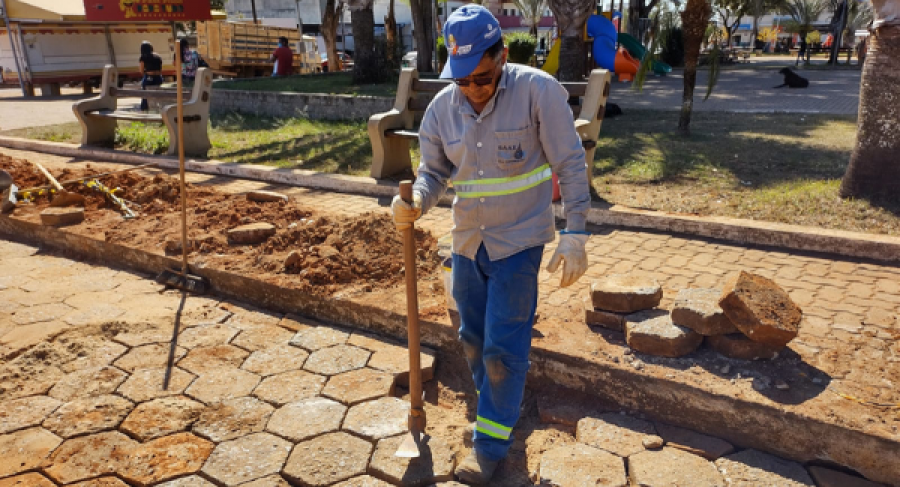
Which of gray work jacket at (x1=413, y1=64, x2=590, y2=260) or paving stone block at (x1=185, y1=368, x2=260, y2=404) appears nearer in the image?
gray work jacket at (x1=413, y1=64, x2=590, y2=260)

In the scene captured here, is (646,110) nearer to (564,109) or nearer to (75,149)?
(75,149)

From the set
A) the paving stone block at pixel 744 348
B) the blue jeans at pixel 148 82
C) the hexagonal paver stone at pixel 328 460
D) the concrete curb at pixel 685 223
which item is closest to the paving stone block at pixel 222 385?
the hexagonal paver stone at pixel 328 460

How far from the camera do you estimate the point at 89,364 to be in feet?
12.2

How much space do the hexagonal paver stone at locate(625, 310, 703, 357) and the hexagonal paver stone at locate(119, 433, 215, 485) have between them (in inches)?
83.5

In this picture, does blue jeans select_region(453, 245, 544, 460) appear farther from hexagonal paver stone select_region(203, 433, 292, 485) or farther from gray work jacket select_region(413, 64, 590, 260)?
hexagonal paver stone select_region(203, 433, 292, 485)

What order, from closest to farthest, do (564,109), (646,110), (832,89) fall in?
(564,109), (646,110), (832,89)

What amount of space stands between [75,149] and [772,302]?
9760 mm

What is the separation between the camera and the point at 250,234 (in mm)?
5176

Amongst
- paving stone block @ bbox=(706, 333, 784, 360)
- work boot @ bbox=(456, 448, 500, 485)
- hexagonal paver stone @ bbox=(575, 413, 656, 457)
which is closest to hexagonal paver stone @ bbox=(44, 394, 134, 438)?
work boot @ bbox=(456, 448, 500, 485)

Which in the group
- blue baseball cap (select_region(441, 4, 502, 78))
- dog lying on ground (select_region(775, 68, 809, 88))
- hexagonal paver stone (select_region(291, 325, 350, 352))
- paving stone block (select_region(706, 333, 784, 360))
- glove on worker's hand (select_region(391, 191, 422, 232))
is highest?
blue baseball cap (select_region(441, 4, 502, 78))

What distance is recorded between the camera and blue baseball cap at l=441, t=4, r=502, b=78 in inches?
95.3

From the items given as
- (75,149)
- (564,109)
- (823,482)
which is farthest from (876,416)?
(75,149)

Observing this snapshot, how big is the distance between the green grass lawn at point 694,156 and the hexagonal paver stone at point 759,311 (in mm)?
2576

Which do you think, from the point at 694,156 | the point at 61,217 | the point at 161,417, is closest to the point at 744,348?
the point at 161,417
